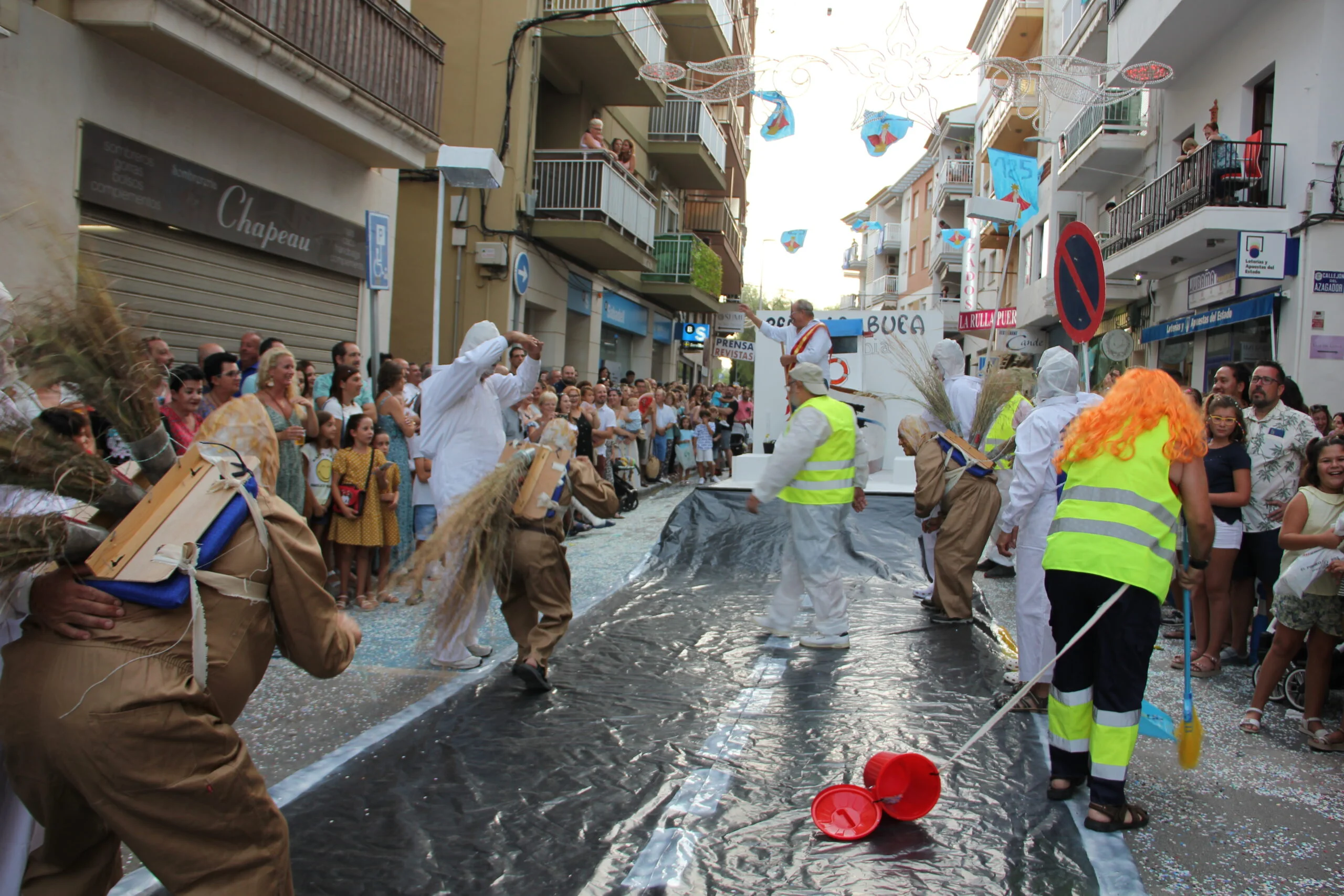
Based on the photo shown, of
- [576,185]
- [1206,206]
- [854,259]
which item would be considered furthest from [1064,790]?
[854,259]

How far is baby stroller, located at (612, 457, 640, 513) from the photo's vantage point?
13675 millimetres

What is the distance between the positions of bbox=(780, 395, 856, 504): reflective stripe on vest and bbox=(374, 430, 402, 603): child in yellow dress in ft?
9.51

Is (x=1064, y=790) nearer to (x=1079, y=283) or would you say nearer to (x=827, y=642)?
(x=827, y=642)

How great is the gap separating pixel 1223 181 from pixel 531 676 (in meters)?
13.8

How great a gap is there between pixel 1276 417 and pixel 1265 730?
7.59ft

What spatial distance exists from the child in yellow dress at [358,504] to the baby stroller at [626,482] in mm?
6070

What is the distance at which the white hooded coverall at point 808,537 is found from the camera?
658 cm

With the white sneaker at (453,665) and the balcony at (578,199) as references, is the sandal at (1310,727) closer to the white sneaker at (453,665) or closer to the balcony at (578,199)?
the white sneaker at (453,665)

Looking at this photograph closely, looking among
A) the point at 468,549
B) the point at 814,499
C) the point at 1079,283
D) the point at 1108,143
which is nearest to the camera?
the point at 468,549

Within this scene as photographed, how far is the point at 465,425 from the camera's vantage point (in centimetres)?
607

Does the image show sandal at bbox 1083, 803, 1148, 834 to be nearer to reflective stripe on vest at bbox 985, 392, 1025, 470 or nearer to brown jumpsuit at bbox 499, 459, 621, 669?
brown jumpsuit at bbox 499, 459, 621, 669

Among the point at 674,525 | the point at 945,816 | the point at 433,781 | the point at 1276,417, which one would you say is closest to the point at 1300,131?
the point at 1276,417

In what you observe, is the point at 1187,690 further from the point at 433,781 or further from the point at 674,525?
the point at 674,525

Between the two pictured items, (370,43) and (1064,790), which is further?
(370,43)
